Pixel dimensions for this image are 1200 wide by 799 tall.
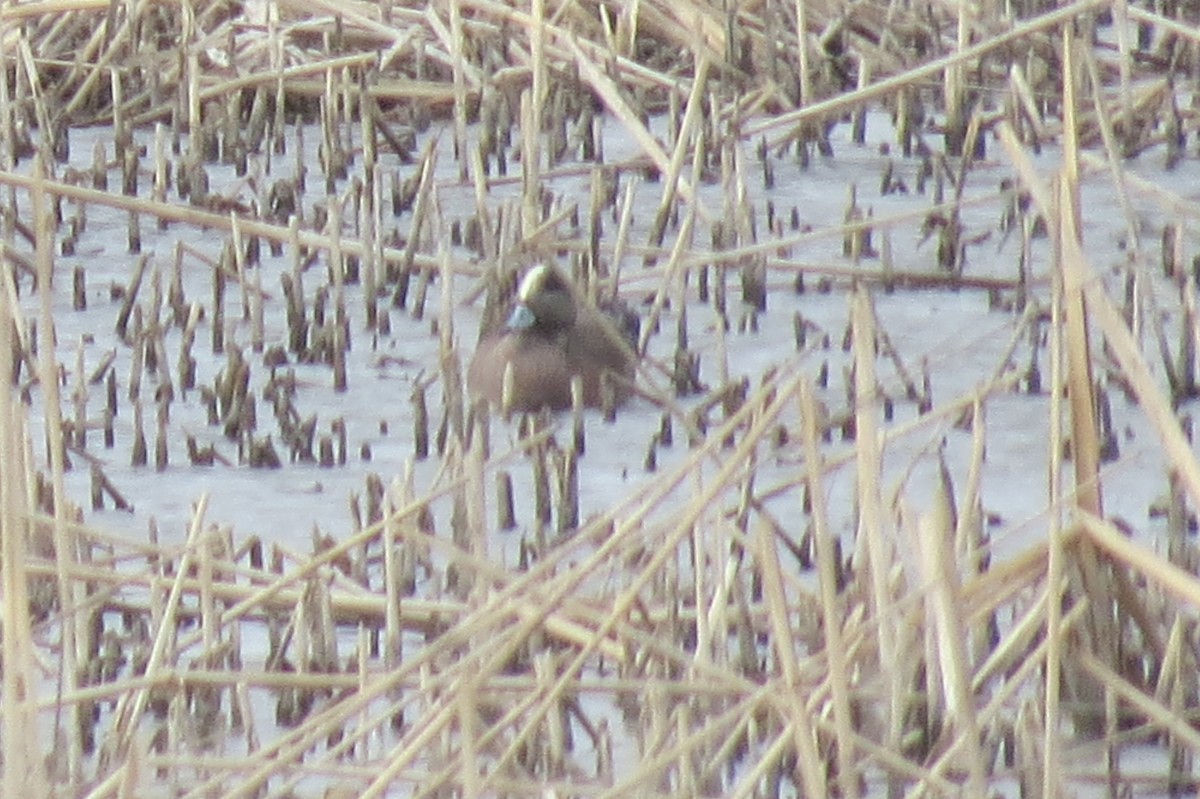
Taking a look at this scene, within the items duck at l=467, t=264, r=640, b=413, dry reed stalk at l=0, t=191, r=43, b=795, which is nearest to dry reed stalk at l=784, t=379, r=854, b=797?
dry reed stalk at l=0, t=191, r=43, b=795

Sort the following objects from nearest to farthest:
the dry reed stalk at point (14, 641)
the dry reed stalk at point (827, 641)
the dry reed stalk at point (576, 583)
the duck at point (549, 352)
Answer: the dry reed stalk at point (14, 641), the dry reed stalk at point (827, 641), the dry reed stalk at point (576, 583), the duck at point (549, 352)

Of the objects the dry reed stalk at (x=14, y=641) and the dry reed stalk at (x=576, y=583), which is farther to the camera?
the dry reed stalk at (x=576, y=583)

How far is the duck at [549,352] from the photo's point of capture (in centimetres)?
630

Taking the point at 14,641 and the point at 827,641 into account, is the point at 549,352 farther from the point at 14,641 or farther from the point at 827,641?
the point at 14,641

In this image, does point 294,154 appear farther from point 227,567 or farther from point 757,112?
point 227,567

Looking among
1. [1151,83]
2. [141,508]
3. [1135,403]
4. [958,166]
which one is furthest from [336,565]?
[1151,83]

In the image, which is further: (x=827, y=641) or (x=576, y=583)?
(x=576, y=583)

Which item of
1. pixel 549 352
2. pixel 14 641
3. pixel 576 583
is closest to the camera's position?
pixel 14 641

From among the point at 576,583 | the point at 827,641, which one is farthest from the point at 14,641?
the point at 827,641

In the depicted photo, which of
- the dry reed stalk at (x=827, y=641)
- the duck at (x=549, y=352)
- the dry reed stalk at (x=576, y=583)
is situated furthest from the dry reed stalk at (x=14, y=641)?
the duck at (x=549, y=352)

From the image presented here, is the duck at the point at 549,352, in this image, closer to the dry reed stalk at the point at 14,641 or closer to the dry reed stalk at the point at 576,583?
→ the dry reed stalk at the point at 576,583

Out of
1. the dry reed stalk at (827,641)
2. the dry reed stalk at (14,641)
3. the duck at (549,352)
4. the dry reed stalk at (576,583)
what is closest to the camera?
the dry reed stalk at (14,641)

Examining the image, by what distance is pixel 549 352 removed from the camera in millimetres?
6367

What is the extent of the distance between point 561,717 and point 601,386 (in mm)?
2542
